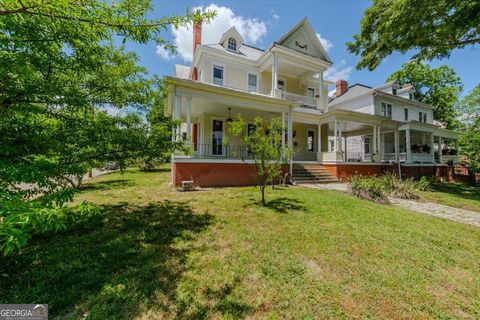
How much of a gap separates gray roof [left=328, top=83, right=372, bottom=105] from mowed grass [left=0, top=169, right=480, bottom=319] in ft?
64.5

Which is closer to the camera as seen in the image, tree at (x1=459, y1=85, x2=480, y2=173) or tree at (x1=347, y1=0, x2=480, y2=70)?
tree at (x1=347, y1=0, x2=480, y2=70)

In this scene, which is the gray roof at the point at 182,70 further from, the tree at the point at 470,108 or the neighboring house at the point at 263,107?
the tree at the point at 470,108

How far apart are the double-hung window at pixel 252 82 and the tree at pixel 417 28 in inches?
277

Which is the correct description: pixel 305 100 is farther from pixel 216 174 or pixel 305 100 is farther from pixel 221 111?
pixel 216 174

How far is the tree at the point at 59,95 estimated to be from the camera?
193cm

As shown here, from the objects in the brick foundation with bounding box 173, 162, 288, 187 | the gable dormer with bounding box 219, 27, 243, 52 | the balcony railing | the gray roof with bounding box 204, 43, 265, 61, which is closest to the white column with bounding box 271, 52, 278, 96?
the balcony railing

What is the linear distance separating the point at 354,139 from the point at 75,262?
83.8ft

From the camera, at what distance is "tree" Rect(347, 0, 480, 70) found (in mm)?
9484

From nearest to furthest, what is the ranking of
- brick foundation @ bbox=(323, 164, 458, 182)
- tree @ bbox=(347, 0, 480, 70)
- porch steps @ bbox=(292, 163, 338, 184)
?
tree @ bbox=(347, 0, 480, 70)
porch steps @ bbox=(292, 163, 338, 184)
brick foundation @ bbox=(323, 164, 458, 182)

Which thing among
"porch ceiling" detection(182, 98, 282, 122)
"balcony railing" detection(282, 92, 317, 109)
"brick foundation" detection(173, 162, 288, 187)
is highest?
"balcony railing" detection(282, 92, 317, 109)

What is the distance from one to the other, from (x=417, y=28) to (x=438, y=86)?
92.6 feet

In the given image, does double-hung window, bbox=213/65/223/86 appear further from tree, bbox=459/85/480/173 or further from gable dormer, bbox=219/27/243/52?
tree, bbox=459/85/480/173

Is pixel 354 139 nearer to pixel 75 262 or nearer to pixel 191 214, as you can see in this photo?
pixel 191 214

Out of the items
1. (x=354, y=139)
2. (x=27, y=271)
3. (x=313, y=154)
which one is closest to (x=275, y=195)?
(x=27, y=271)
